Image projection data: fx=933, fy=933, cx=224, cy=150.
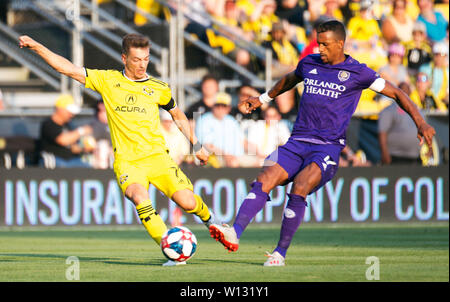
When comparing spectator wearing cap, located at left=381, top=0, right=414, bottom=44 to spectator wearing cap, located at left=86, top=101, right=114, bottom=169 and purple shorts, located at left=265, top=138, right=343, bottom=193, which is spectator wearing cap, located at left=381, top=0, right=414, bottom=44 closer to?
spectator wearing cap, located at left=86, top=101, right=114, bottom=169

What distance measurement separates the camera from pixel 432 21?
1875 cm

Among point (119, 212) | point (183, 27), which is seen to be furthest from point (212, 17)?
point (119, 212)

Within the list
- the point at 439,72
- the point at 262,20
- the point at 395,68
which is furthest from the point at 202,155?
the point at 262,20

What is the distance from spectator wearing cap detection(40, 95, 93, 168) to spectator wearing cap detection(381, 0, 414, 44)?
645cm

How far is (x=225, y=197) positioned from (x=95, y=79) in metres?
6.24

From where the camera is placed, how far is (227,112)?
15.1 meters

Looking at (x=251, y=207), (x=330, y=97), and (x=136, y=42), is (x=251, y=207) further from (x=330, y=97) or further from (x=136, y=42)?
(x=136, y=42)

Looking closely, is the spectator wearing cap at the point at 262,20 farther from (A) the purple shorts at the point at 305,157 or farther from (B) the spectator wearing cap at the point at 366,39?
(A) the purple shorts at the point at 305,157

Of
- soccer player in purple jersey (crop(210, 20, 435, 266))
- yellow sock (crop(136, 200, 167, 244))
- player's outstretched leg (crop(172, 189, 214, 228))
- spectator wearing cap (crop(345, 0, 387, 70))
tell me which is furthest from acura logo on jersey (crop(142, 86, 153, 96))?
spectator wearing cap (crop(345, 0, 387, 70))

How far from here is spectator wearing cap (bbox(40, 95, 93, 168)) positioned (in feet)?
49.9

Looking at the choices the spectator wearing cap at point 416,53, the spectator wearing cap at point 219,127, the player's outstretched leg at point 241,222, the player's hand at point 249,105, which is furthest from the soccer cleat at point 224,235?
the spectator wearing cap at point 416,53

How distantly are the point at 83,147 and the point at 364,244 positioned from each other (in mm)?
5640

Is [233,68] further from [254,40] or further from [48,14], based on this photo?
[48,14]

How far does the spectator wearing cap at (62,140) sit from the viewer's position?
1520 centimetres
